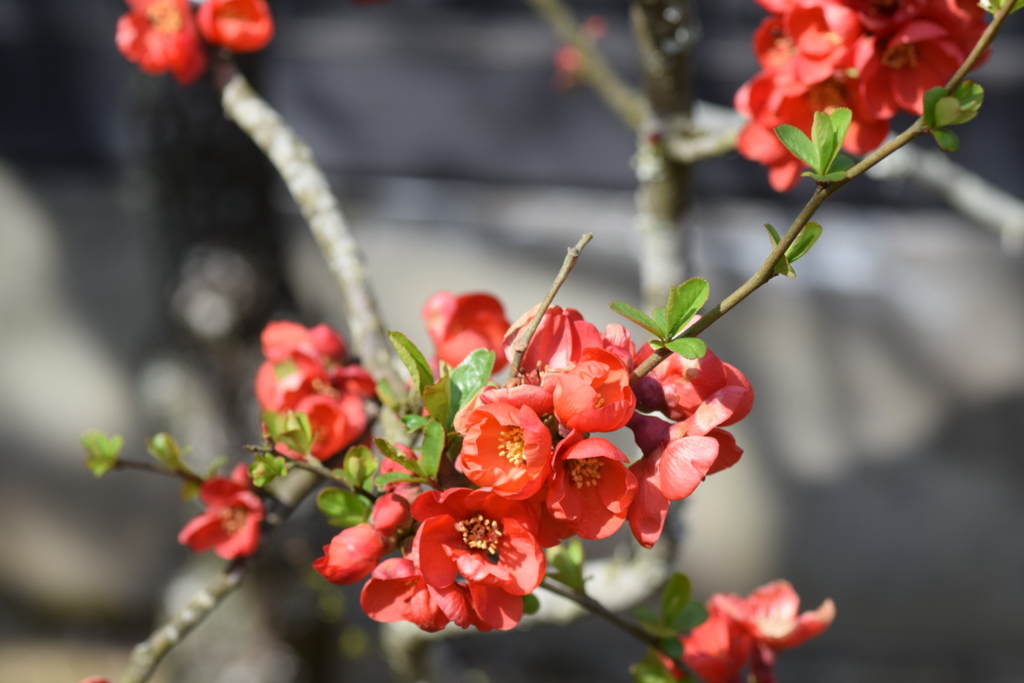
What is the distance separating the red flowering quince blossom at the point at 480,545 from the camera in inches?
19.2

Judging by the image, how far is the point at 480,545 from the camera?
0.50 metres

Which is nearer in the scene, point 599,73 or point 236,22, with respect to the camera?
point 236,22

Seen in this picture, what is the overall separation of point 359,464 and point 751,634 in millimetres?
421

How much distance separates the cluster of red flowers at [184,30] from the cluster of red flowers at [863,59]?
502mm

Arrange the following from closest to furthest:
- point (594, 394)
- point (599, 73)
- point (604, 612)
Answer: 1. point (594, 394)
2. point (604, 612)
3. point (599, 73)

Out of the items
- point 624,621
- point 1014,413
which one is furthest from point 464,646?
point 624,621

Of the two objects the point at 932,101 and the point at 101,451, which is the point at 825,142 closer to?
the point at 932,101

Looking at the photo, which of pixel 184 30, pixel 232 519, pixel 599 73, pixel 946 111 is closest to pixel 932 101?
pixel 946 111

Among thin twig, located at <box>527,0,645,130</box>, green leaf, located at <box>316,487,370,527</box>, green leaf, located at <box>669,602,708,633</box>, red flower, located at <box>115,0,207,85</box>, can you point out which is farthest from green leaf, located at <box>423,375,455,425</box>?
thin twig, located at <box>527,0,645,130</box>

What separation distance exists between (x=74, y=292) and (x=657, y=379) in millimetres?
2237

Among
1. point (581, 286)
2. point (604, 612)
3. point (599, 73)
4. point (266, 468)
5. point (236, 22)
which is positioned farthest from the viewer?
point (581, 286)

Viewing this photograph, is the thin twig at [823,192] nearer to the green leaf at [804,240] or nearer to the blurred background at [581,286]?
the green leaf at [804,240]

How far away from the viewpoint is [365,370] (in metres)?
0.73

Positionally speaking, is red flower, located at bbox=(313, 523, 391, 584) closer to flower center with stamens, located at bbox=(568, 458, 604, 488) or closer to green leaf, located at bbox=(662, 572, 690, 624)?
flower center with stamens, located at bbox=(568, 458, 604, 488)
